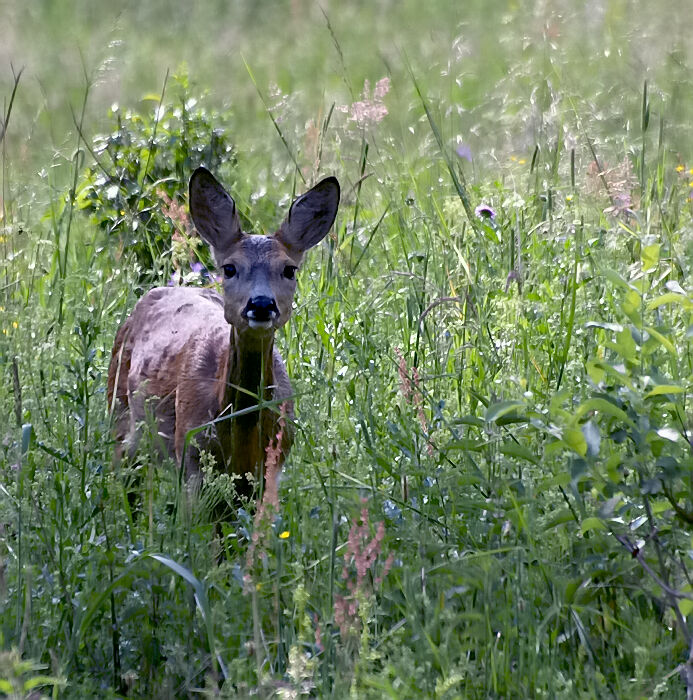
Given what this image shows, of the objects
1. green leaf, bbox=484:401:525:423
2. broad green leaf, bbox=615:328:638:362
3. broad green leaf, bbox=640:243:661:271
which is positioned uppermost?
broad green leaf, bbox=640:243:661:271

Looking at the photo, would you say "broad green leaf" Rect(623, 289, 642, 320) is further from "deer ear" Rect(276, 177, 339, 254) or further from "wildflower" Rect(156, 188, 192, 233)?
"wildflower" Rect(156, 188, 192, 233)

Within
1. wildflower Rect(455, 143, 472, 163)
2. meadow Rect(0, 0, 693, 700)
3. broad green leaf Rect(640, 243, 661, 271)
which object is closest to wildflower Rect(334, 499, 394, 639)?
meadow Rect(0, 0, 693, 700)

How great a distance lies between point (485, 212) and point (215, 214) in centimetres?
113

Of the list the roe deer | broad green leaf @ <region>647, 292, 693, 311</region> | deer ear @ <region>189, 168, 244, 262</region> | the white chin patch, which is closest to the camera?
broad green leaf @ <region>647, 292, 693, 311</region>

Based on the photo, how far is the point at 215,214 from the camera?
200 inches

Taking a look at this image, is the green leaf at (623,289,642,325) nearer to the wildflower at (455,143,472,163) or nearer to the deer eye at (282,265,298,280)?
the deer eye at (282,265,298,280)

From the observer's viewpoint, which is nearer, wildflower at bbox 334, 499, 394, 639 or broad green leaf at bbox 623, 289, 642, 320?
wildflower at bbox 334, 499, 394, 639

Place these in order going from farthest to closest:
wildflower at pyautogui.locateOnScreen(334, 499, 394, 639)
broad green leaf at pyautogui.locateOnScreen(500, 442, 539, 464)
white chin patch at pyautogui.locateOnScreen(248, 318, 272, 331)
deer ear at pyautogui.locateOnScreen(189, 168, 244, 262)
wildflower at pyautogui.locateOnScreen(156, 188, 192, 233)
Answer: wildflower at pyautogui.locateOnScreen(156, 188, 192, 233), deer ear at pyautogui.locateOnScreen(189, 168, 244, 262), white chin patch at pyautogui.locateOnScreen(248, 318, 272, 331), broad green leaf at pyautogui.locateOnScreen(500, 442, 539, 464), wildflower at pyautogui.locateOnScreen(334, 499, 394, 639)

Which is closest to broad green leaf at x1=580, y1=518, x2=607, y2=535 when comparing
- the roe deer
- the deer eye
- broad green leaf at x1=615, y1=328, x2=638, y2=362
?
broad green leaf at x1=615, y1=328, x2=638, y2=362

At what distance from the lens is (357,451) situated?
13.4ft

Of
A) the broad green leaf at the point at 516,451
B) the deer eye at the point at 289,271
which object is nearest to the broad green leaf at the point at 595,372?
the broad green leaf at the point at 516,451

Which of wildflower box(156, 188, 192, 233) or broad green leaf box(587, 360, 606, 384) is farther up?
wildflower box(156, 188, 192, 233)

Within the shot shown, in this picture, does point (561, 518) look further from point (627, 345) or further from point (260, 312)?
point (260, 312)

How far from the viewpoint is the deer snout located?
4457 millimetres
